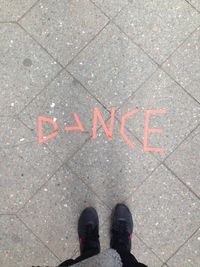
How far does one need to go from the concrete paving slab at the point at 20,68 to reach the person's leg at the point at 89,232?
1005mm

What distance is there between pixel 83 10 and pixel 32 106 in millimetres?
898

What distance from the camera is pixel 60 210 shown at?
377 centimetres

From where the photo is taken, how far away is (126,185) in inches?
149

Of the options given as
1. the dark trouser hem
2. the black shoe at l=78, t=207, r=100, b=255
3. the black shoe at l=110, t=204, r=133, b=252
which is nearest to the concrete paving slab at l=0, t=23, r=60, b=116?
the black shoe at l=78, t=207, r=100, b=255

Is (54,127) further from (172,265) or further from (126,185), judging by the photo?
(172,265)

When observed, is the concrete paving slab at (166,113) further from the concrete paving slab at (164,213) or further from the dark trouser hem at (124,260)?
the dark trouser hem at (124,260)

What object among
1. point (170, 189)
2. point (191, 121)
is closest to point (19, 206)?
point (170, 189)

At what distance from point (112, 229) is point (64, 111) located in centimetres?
102

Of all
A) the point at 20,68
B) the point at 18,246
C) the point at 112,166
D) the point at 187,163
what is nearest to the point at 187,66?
the point at 187,163

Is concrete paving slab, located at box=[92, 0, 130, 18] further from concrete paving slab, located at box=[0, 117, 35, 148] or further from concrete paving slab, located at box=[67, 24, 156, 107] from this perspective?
concrete paving slab, located at box=[0, 117, 35, 148]

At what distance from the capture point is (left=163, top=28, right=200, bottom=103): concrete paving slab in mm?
3861

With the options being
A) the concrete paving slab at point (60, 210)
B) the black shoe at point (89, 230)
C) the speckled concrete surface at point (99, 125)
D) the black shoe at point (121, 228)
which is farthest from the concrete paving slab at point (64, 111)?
the black shoe at point (121, 228)

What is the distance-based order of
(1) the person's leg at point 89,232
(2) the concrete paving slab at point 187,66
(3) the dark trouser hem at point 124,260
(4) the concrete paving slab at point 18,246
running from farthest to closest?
(2) the concrete paving slab at point 187,66
(4) the concrete paving slab at point 18,246
(1) the person's leg at point 89,232
(3) the dark trouser hem at point 124,260

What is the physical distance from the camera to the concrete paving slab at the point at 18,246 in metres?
3.75
